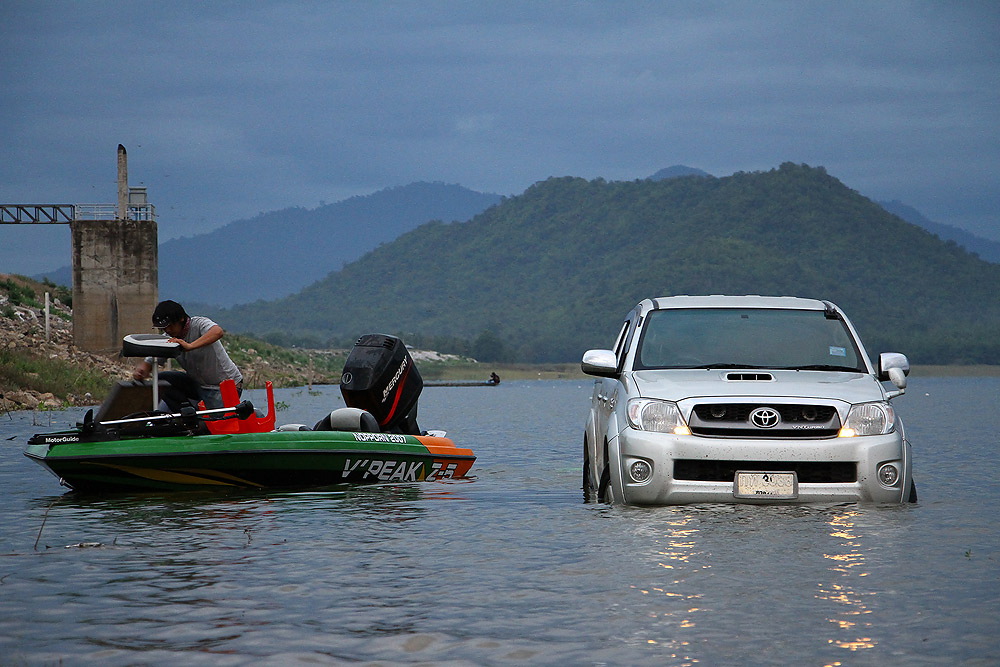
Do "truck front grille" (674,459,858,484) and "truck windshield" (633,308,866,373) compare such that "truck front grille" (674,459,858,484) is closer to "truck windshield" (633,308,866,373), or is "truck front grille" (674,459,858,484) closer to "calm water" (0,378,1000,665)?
"calm water" (0,378,1000,665)

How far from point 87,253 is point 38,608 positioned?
56.4 m

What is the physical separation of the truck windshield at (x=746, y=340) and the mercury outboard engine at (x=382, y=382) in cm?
362

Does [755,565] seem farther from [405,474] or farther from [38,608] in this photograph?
[405,474]

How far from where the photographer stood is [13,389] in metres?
37.1

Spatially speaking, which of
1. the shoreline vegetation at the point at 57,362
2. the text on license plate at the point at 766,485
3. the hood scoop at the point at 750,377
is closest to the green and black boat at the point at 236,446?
Result: the hood scoop at the point at 750,377

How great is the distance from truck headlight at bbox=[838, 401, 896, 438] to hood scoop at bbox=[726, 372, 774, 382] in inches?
29.0

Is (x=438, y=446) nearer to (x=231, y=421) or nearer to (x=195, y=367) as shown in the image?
(x=231, y=421)

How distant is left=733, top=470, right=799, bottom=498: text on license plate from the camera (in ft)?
31.9

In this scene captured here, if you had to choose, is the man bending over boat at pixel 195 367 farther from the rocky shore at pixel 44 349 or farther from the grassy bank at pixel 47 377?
the grassy bank at pixel 47 377

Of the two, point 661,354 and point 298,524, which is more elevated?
point 661,354

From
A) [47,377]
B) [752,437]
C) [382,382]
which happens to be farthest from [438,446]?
[47,377]

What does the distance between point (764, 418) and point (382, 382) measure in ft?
19.3

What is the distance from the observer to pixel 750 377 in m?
10.5

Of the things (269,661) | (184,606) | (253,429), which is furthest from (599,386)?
(269,661)
